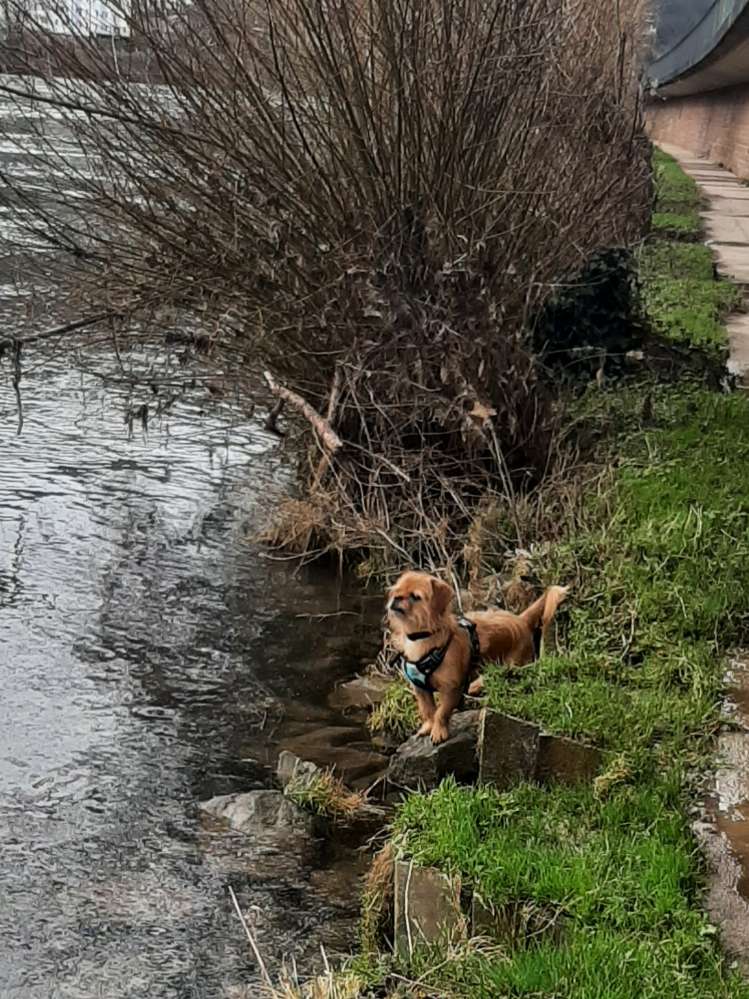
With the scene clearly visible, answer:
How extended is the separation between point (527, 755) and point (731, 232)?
16.0m

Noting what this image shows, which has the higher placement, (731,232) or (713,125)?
(713,125)

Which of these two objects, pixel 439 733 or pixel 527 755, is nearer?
pixel 527 755

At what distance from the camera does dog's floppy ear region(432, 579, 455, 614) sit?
621 cm

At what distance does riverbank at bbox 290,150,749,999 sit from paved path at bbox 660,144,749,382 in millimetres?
3402

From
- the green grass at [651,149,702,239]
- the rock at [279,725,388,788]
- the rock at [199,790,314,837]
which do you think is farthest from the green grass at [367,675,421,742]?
the green grass at [651,149,702,239]

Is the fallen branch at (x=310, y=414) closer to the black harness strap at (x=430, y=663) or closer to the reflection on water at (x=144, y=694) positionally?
the reflection on water at (x=144, y=694)

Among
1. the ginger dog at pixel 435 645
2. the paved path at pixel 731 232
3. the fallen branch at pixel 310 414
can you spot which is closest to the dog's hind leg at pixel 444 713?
the ginger dog at pixel 435 645

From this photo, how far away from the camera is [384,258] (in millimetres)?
8977

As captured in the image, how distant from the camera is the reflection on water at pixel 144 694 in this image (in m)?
5.47

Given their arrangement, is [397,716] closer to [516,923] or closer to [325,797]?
[325,797]

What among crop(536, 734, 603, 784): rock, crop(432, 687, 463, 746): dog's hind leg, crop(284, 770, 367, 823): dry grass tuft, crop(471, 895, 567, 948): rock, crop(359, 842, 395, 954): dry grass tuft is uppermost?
crop(536, 734, 603, 784): rock

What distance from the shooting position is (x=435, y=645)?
20.5 feet

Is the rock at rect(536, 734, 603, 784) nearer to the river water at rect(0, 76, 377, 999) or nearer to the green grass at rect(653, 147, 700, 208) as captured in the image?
the river water at rect(0, 76, 377, 999)

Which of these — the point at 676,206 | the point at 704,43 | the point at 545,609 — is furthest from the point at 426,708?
the point at 704,43
